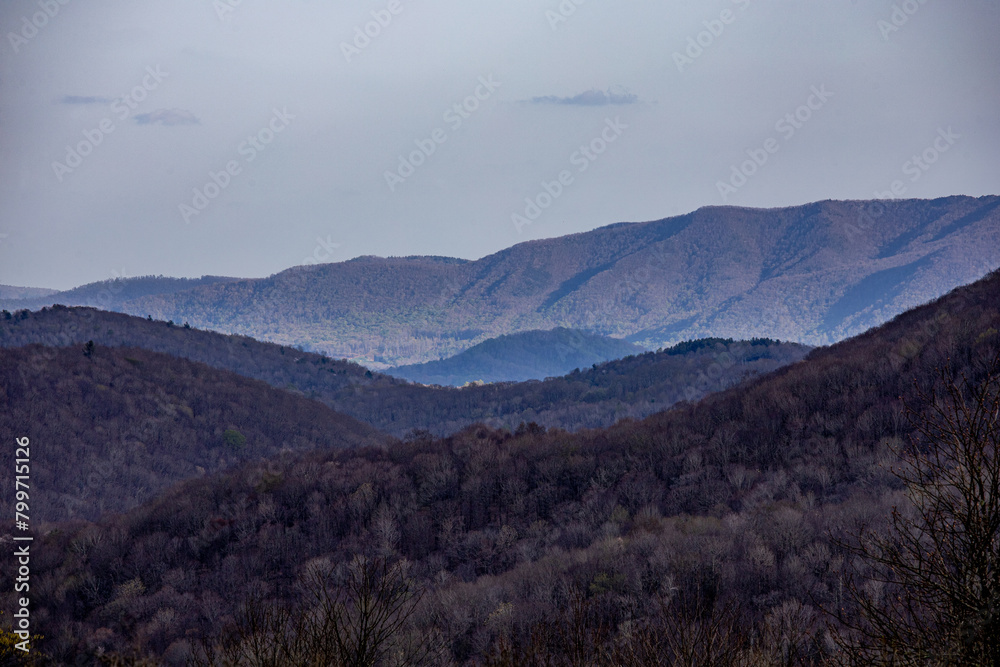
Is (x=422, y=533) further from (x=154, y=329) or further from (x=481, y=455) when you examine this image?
(x=154, y=329)

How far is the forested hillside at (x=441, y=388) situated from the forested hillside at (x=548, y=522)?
169 ft

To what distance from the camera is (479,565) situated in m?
36.6

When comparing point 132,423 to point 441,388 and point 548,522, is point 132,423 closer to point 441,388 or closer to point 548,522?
point 548,522

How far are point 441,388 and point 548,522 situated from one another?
104m

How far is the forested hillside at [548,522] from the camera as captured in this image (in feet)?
83.6

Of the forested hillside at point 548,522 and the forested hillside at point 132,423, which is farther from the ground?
the forested hillside at point 132,423

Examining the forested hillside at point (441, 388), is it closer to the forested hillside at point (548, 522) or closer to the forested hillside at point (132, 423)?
the forested hillside at point (132, 423)

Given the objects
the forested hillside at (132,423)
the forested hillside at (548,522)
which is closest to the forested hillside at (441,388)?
the forested hillside at (132,423)

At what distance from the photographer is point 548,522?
4031 centimetres

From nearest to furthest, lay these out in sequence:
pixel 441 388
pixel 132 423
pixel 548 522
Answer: pixel 548 522 → pixel 132 423 → pixel 441 388

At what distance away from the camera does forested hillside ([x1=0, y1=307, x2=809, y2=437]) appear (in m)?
110

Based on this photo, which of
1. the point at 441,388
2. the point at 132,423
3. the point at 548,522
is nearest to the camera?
the point at 548,522

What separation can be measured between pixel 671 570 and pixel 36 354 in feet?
272

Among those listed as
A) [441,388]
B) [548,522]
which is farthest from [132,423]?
[441,388]
